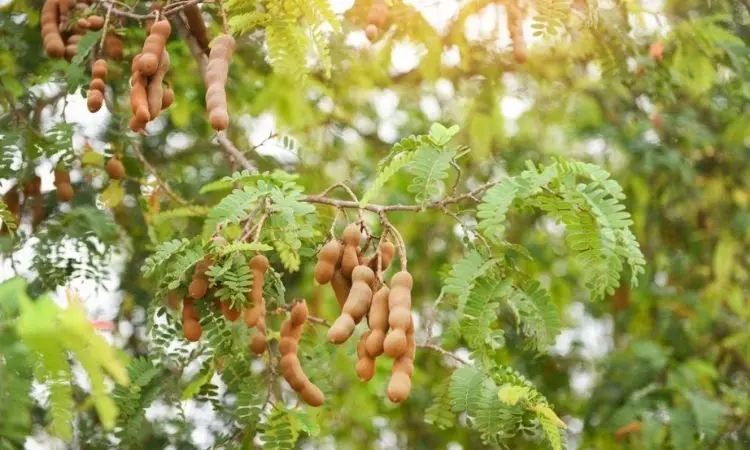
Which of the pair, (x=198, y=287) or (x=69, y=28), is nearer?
(x=198, y=287)

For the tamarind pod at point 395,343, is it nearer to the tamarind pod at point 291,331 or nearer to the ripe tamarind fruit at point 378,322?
the ripe tamarind fruit at point 378,322

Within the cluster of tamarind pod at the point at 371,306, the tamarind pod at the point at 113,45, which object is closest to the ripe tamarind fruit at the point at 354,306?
the cluster of tamarind pod at the point at 371,306

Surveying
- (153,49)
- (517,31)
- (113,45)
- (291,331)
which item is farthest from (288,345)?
(517,31)

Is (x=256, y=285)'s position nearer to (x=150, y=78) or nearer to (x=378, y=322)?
(x=378, y=322)

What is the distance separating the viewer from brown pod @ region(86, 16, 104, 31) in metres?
2.60

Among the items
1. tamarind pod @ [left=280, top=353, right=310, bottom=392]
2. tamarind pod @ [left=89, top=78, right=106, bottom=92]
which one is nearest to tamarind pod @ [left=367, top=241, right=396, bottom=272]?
tamarind pod @ [left=280, top=353, right=310, bottom=392]

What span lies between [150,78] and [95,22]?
0.52 m

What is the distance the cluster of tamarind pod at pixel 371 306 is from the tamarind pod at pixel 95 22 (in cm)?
100

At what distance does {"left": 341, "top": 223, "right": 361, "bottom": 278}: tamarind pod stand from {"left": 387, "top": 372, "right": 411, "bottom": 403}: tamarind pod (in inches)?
10.9

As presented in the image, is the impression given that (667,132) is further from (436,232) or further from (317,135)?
(317,135)

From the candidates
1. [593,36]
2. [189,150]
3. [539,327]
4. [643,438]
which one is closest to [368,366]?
[539,327]

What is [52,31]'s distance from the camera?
260 cm

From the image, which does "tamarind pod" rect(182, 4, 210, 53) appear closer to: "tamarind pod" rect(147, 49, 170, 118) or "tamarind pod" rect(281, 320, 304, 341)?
"tamarind pod" rect(147, 49, 170, 118)

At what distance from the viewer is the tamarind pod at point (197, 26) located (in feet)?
8.73
